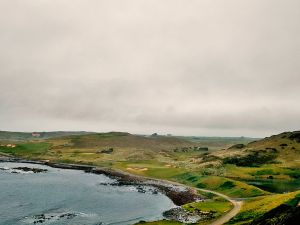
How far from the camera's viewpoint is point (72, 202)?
400 ft

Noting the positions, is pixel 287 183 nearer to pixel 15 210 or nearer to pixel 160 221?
pixel 160 221

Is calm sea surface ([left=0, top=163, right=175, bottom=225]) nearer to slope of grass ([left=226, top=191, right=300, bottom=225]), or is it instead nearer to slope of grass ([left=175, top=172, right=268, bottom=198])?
slope of grass ([left=226, top=191, right=300, bottom=225])

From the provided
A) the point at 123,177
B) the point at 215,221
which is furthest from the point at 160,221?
the point at 123,177

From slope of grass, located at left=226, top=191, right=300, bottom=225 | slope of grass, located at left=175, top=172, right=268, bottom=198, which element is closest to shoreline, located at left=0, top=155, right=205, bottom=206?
slope of grass, located at left=175, top=172, right=268, bottom=198

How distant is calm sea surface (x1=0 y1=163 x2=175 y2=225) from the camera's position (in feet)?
321

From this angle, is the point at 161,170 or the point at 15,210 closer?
the point at 15,210

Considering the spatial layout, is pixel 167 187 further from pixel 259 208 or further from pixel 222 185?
pixel 259 208

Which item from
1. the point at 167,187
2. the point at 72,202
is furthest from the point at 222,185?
the point at 72,202

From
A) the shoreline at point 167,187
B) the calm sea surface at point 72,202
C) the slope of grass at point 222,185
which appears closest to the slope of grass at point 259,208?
the calm sea surface at point 72,202

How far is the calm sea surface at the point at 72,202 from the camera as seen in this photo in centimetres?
9781

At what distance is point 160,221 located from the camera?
90.1 meters

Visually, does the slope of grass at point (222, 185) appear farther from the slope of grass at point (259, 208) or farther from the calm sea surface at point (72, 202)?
the slope of grass at point (259, 208)

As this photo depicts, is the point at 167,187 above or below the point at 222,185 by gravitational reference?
below

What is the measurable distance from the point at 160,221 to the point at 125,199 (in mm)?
37806
